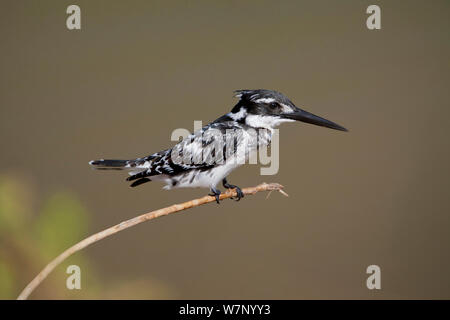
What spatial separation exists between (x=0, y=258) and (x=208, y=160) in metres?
0.64

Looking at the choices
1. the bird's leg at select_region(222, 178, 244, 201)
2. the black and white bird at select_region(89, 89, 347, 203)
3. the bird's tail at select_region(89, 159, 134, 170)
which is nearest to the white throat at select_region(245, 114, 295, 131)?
the black and white bird at select_region(89, 89, 347, 203)

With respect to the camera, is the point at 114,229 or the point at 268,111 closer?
the point at 114,229

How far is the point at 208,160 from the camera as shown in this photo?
4.38ft

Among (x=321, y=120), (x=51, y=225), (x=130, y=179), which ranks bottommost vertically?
(x=51, y=225)

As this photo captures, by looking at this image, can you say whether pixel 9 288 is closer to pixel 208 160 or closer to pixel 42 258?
pixel 42 258

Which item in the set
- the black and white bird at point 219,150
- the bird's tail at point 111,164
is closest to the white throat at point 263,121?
the black and white bird at point 219,150

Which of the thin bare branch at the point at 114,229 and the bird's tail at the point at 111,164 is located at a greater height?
the bird's tail at the point at 111,164

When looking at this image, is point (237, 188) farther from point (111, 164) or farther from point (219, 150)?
point (111, 164)

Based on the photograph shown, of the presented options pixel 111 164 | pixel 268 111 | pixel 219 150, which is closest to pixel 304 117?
pixel 268 111

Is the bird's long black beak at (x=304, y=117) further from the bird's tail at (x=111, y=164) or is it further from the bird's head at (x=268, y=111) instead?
the bird's tail at (x=111, y=164)

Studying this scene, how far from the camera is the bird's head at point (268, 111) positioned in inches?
49.4

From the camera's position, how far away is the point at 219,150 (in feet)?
4.35

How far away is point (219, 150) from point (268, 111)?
0.61 ft

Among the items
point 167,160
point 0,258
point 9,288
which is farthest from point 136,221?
point 0,258
